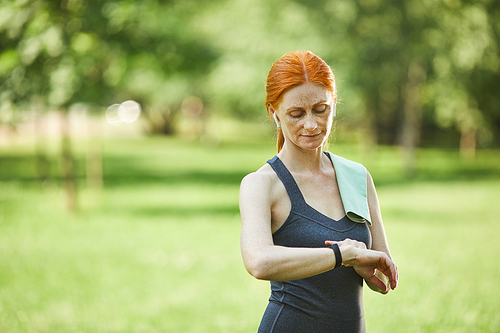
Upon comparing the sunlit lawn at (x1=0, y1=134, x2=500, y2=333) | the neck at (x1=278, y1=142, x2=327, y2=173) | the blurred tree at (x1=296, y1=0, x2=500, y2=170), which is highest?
the blurred tree at (x1=296, y1=0, x2=500, y2=170)

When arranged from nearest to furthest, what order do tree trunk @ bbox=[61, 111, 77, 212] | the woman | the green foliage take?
the woman → the green foliage → tree trunk @ bbox=[61, 111, 77, 212]

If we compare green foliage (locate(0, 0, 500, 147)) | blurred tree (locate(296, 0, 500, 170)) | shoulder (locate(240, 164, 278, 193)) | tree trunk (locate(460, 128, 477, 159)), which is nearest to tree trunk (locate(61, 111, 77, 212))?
green foliage (locate(0, 0, 500, 147))

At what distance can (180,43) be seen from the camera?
1024 cm

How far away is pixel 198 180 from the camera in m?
18.4

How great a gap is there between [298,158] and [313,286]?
1.78 ft

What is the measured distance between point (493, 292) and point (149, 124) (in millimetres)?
48084

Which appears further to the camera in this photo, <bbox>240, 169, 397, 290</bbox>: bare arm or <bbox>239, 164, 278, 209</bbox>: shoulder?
<bbox>239, 164, 278, 209</bbox>: shoulder

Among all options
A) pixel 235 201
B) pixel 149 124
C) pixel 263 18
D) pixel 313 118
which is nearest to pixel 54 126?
pixel 149 124

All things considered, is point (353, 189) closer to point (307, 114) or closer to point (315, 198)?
point (315, 198)

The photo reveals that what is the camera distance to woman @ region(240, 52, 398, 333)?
1.77 m

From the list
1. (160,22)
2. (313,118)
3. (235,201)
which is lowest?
(235,201)

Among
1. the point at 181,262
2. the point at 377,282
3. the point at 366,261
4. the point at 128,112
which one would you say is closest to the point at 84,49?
the point at 181,262

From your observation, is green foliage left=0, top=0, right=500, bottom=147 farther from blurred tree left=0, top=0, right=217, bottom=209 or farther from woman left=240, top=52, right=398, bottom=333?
woman left=240, top=52, right=398, bottom=333

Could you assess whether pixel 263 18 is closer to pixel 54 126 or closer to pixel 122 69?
pixel 122 69
